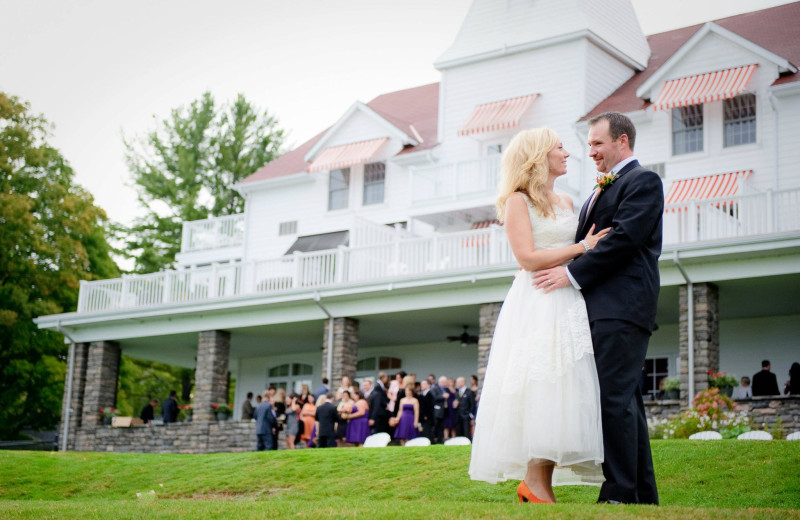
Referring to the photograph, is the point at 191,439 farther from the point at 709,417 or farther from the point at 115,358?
the point at 709,417

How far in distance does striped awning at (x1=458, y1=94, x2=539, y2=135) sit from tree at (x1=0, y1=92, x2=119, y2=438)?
50.5 feet

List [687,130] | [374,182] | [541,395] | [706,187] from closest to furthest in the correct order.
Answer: [541,395], [706,187], [687,130], [374,182]

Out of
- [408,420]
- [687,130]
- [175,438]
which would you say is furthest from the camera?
[175,438]

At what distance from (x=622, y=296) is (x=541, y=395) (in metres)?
0.78

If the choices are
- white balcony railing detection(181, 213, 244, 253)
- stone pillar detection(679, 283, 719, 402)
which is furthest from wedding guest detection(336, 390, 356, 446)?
white balcony railing detection(181, 213, 244, 253)

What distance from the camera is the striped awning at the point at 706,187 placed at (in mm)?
26094

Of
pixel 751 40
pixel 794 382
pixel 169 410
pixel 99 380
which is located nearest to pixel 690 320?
pixel 794 382

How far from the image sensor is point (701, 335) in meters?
22.0

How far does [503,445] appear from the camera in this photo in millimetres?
6684

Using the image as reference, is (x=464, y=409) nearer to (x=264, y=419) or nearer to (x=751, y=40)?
(x=264, y=419)

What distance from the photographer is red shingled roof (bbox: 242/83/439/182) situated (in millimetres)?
33581

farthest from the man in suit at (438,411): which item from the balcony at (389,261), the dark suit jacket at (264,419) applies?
the dark suit jacket at (264,419)

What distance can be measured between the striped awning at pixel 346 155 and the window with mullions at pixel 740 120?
34.3 ft

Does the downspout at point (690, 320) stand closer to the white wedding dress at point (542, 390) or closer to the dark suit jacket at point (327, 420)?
the dark suit jacket at point (327, 420)
